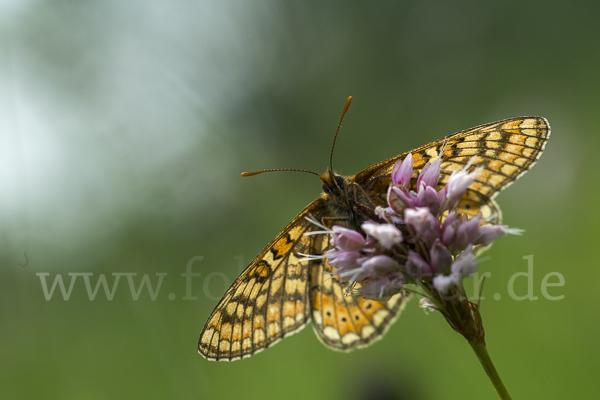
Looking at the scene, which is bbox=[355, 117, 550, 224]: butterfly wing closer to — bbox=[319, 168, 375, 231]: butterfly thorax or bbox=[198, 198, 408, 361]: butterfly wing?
bbox=[319, 168, 375, 231]: butterfly thorax

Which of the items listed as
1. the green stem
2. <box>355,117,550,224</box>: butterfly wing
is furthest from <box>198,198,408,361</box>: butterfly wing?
the green stem

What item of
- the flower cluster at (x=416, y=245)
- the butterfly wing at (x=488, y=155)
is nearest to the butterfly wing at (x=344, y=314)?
the butterfly wing at (x=488, y=155)

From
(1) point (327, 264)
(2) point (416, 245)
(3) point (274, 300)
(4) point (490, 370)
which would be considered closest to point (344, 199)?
(1) point (327, 264)

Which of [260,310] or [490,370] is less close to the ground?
[260,310]

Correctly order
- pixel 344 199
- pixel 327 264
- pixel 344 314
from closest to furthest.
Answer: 1. pixel 327 264
2. pixel 344 199
3. pixel 344 314

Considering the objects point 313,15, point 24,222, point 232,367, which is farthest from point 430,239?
point 313,15

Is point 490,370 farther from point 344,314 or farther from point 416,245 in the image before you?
point 344,314

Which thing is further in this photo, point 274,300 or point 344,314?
point 344,314
